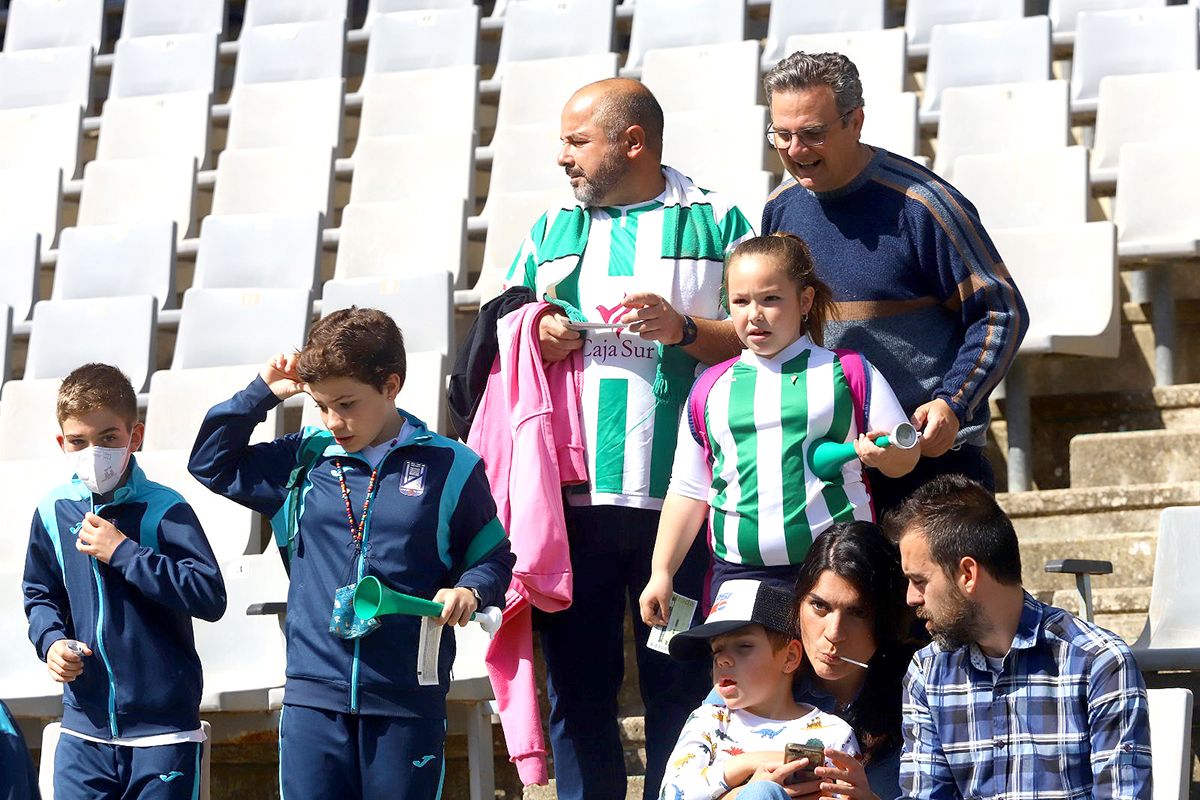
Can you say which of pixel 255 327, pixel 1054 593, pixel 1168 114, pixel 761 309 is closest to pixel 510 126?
pixel 255 327

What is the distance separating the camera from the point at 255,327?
5.07 meters

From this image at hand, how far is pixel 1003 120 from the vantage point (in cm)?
545

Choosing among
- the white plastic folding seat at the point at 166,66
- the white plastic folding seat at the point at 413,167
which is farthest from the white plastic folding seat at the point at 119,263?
the white plastic folding seat at the point at 166,66

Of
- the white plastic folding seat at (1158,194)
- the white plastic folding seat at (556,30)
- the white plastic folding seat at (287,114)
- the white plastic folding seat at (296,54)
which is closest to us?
the white plastic folding seat at (1158,194)

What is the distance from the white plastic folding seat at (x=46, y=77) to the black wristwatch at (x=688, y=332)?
4843mm

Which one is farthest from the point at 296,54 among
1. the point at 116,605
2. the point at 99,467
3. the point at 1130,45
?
the point at 116,605

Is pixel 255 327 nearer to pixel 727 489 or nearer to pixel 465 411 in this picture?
pixel 465 411

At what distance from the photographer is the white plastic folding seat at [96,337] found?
17.1ft

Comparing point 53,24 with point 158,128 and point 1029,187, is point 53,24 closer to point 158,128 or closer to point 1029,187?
point 158,128

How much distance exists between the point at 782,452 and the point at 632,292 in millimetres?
442

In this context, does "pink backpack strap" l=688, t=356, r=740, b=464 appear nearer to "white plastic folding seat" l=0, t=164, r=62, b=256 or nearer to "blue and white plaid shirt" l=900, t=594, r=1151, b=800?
"blue and white plaid shirt" l=900, t=594, r=1151, b=800

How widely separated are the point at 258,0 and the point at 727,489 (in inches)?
215

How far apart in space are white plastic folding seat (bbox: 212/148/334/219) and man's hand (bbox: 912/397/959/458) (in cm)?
369

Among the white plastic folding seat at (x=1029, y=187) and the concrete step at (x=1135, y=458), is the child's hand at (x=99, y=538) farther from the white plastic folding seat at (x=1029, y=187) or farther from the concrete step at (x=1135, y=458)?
the white plastic folding seat at (x=1029, y=187)
